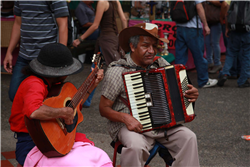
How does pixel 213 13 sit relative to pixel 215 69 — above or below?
above

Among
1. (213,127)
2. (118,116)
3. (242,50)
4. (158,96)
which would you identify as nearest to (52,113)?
(118,116)

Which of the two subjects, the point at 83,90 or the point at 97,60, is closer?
the point at 83,90

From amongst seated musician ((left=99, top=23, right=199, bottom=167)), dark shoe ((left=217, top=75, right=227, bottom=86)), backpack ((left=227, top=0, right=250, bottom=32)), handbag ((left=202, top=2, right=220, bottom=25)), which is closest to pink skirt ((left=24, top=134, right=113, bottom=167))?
seated musician ((left=99, top=23, right=199, bottom=167))

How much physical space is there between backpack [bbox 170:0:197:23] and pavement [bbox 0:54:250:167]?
143cm

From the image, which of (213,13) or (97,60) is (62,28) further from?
(213,13)

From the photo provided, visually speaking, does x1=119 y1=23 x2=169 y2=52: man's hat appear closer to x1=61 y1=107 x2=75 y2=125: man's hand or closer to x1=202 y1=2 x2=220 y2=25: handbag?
x1=61 y1=107 x2=75 y2=125: man's hand

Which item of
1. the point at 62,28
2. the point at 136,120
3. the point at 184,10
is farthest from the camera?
the point at 184,10

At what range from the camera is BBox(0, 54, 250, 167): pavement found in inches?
139

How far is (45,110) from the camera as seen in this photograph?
6.47 feet

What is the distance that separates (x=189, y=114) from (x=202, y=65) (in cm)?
→ 363

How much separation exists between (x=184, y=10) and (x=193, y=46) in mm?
679

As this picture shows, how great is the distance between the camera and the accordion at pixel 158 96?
238 cm

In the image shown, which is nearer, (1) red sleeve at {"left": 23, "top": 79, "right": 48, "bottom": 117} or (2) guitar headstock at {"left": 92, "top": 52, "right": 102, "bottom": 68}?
(1) red sleeve at {"left": 23, "top": 79, "right": 48, "bottom": 117}

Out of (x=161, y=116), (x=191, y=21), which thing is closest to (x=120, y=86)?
(x=161, y=116)
